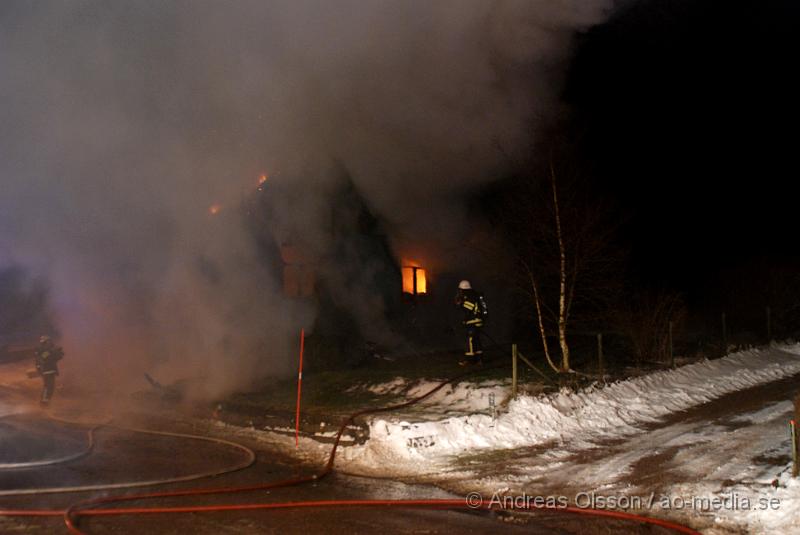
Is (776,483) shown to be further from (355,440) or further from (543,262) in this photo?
(543,262)

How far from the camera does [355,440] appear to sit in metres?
8.46

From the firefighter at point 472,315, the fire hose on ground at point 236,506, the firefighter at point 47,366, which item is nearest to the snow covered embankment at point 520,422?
the fire hose on ground at point 236,506

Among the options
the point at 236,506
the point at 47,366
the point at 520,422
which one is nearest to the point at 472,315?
the point at 520,422

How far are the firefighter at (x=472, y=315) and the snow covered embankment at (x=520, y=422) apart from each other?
217cm

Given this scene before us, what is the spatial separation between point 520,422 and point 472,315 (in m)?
3.67

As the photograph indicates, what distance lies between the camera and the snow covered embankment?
7797 millimetres

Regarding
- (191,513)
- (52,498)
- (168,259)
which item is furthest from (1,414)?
(191,513)

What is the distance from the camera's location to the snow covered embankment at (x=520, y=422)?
25.6 ft

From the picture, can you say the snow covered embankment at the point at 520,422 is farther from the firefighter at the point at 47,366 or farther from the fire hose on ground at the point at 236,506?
the firefighter at the point at 47,366

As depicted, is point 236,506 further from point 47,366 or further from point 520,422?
point 47,366

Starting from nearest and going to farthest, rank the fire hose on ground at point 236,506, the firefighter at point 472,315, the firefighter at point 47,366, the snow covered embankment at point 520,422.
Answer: the fire hose on ground at point 236,506, the snow covered embankment at point 520,422, the firefighter at point 472,315, the firefighter at point 47,366

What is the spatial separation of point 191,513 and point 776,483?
5210 millimetres

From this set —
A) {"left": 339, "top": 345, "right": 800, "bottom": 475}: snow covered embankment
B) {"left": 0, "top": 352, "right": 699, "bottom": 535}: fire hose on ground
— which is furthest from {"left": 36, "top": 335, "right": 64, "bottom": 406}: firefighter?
{"left": 339, "top": 345, "right": 800, "bottom": 475}: snow covered embankment

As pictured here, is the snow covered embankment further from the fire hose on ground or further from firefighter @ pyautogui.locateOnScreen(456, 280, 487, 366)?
firefighter @ pyautogui.locateOnScreen(456, 280, 487, 366)
